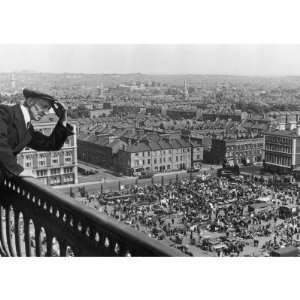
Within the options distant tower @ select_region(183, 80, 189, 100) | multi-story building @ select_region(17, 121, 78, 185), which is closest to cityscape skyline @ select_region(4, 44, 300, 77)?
distant tower @ select_region(183, 80, 189, 100)

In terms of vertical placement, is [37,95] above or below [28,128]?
above

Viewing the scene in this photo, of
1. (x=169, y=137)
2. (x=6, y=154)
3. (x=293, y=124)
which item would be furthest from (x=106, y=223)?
(x=293, y=124)

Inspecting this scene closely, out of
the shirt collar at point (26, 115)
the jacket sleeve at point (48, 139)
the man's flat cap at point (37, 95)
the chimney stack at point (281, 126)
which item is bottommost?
the jacket sleeve at point (48, 139)

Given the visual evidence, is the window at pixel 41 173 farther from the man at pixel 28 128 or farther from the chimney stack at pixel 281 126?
the chimney stack at pixel 281 126

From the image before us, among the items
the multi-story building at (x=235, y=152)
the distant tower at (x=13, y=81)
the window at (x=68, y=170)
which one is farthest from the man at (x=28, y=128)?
the multi-story building at (x=235, y=152)

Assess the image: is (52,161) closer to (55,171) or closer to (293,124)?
(55,171)

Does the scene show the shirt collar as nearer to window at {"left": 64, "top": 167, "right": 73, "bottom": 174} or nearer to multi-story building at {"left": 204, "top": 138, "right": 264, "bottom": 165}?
window at {"left": 64, "top": 167, "right": 73, "bottom": 174}
